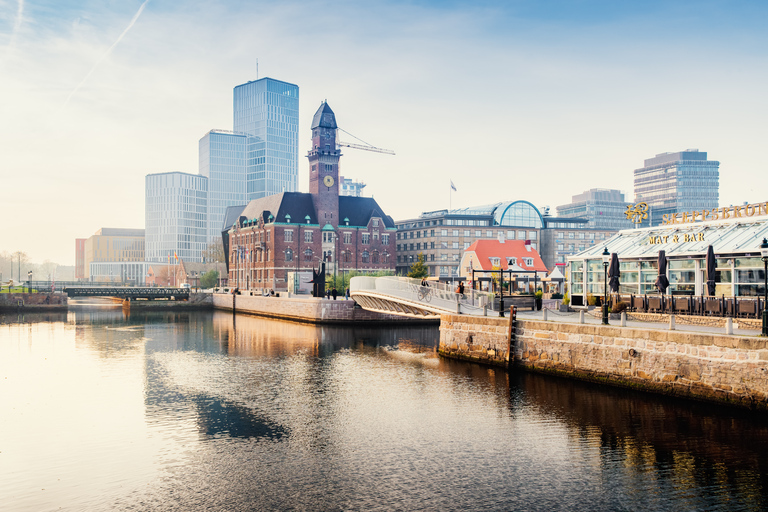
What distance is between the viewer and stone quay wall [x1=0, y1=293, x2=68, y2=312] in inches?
3735

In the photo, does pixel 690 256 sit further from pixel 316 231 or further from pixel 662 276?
pixel 316 231

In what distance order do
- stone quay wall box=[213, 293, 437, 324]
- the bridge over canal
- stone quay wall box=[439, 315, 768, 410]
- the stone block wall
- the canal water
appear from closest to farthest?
the canal water → stone quay wall box=[439, 315, 768, 410] → the stone block wall → stone quay wall box=[213, 293, 437, 324] → the bridge over canal

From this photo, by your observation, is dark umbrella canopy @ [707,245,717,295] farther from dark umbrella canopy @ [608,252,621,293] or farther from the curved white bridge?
the curved white bridge

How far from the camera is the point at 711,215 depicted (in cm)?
4431

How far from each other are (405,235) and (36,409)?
127 meters

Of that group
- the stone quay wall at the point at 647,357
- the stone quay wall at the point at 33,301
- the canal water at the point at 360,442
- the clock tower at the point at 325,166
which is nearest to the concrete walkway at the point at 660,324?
the stone quay wall at the point at 647,357

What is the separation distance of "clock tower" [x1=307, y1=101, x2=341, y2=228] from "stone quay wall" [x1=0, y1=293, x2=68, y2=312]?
4890cm

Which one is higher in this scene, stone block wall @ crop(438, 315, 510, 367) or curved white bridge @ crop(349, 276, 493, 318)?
curved white bridge @ crop(349, 276, 493, 318)

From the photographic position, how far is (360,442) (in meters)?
22.3

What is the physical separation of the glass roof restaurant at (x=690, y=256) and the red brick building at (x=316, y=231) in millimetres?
71397

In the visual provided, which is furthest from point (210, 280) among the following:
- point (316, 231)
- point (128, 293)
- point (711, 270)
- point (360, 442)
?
point (360, 442)

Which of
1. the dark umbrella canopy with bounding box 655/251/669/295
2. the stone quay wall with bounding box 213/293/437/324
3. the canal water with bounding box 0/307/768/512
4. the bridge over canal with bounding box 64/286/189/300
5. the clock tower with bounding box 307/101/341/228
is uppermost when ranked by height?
the clock tower with bounding box 307/101/341/228

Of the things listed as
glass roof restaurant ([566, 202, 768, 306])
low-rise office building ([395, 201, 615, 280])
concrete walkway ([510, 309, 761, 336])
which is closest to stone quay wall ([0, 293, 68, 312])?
low-rise office building ([395, 201, 615, 280])

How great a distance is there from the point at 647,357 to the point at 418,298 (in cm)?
2031
